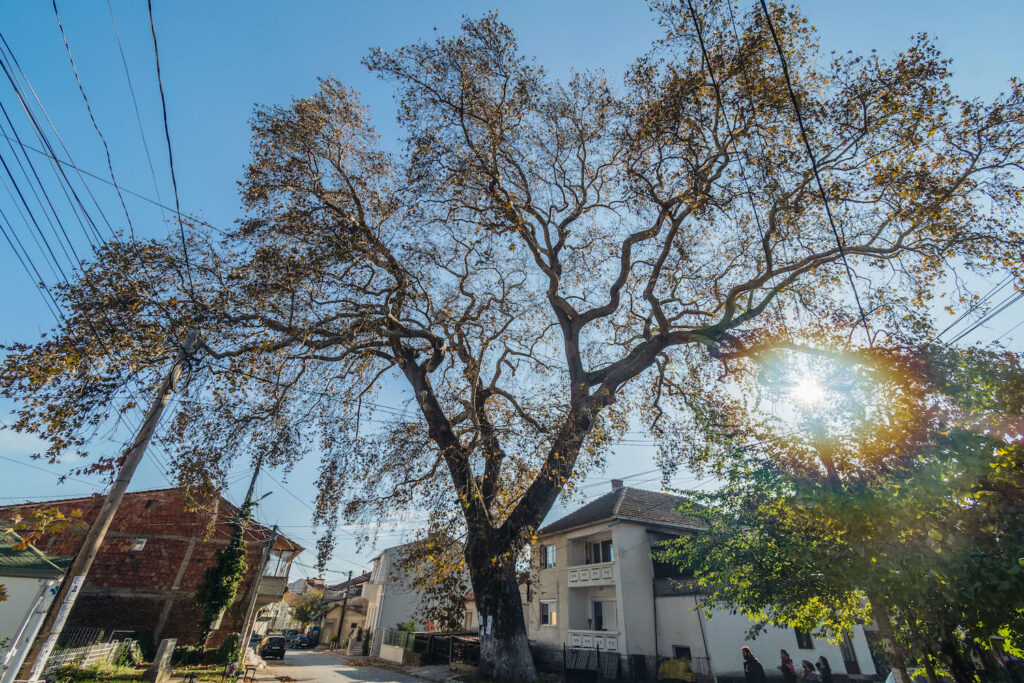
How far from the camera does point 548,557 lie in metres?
25.5

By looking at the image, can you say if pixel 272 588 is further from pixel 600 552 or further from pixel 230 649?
pixel 600 552

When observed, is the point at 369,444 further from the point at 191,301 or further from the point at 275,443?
A: the point at 191,301

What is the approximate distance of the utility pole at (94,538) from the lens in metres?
6.65

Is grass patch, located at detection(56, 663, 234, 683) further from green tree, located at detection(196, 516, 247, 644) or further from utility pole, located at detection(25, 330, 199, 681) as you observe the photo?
utility pole, located at detection(25, 330, 199, 681)

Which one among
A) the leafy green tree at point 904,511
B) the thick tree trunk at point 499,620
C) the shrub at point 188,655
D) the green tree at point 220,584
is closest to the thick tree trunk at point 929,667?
the leafy green tree at point 904,511

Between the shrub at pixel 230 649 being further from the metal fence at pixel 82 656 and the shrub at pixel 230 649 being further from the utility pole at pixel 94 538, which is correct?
the utility pole at pixel 94 538

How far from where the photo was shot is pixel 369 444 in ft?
36.4

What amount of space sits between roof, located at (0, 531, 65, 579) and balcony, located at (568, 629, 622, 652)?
19.5 m

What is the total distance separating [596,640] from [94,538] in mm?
19035

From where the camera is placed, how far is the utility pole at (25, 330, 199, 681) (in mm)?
6648

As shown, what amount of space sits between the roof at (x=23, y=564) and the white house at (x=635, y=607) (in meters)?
16.1

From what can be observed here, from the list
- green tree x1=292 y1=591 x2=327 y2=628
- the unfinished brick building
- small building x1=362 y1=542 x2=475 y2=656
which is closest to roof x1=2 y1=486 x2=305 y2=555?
the unfinished brick building

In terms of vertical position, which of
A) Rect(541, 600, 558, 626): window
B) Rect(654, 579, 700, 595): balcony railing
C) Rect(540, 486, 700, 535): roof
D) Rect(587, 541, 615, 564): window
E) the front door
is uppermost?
Rect(540, 486, 700, 535): roof

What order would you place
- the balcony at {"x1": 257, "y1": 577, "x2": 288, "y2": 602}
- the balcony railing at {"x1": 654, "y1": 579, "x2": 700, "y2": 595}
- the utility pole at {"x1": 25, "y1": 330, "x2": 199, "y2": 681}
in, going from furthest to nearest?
the balcony at {"x1": 257, "y1": 577, "x2": 288, "y2": 602}
the balcony railing at {"x1": 654, "y1": 579, "x2": 700, "y2": 595}
the utility pole at {"x1": 25, "y1": 330, "x2": 199, "y2": 681}
